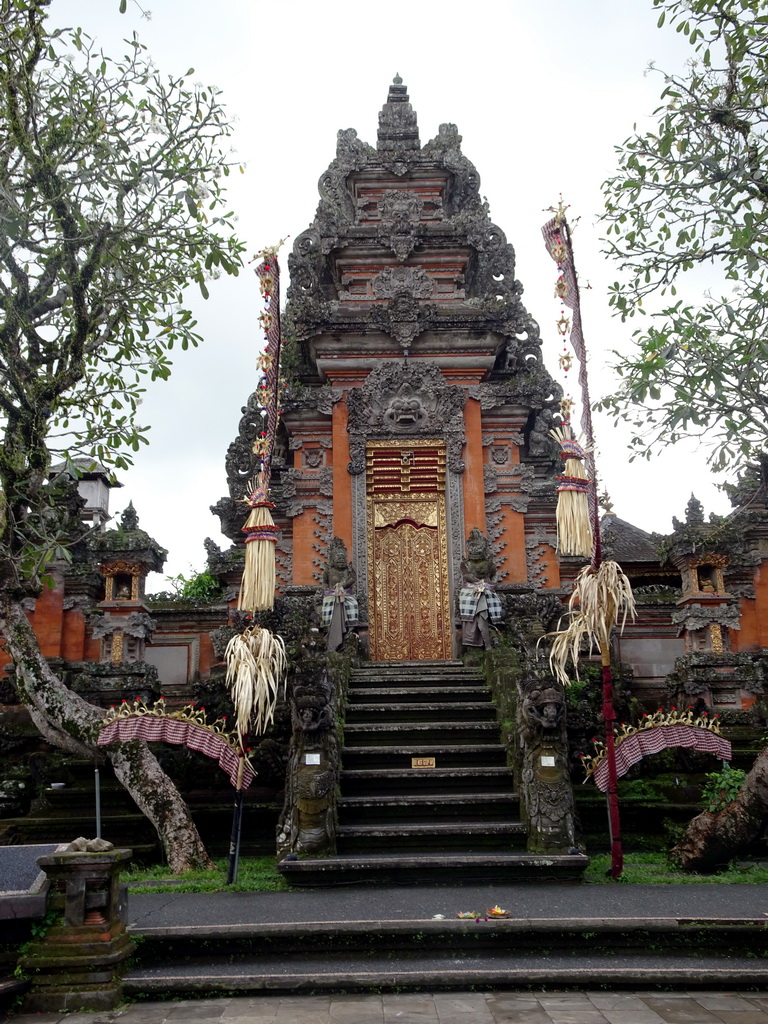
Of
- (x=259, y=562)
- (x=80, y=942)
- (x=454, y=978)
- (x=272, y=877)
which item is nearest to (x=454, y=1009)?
(x=454, y=978)

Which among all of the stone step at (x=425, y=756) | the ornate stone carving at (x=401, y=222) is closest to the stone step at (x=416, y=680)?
the stone step at (x=425, y=756)

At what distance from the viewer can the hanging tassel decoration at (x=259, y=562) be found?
795 cm

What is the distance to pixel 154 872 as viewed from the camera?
820 cm

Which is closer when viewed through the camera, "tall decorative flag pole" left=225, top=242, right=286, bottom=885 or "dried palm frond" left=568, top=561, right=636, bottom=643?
"dried palm frond" left=568, top=561, right=636, bottom=643

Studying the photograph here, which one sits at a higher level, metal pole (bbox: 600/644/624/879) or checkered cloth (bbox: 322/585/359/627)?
checkered cloth (bbox: 322/585/359/627)

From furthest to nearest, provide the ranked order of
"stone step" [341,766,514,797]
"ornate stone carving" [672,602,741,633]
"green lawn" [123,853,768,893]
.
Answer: "ornate stone carving" [672,602,741,633] < "stone step" [341,766,514,797] < "green lawn" [123,853,768,893]

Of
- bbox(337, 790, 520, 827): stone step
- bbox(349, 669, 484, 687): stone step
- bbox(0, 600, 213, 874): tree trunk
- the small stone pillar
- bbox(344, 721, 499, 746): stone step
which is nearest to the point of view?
the small stone pillar

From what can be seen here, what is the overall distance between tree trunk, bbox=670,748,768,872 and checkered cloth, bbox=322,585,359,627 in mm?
5084

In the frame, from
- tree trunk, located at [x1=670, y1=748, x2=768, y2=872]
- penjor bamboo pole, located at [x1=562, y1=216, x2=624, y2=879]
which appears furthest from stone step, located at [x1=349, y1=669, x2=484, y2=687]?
tree trunk, located at [x1=670, y1=748, x2=768, y2=872]

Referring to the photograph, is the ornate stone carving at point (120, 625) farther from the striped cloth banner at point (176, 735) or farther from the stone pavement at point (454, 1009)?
the stone pavement at point (454, 1009)

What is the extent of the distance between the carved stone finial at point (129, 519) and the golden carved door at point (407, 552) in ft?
11.6

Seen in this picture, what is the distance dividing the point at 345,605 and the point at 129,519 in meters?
3.71

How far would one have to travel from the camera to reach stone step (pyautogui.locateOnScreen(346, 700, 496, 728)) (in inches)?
381

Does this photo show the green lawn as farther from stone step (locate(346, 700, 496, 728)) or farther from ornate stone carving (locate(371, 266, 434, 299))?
ornate stone carving (locate(371, 266, 434, 299))
